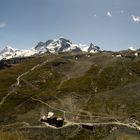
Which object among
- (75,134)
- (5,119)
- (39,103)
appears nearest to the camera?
(75,134)

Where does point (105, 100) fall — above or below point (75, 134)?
above

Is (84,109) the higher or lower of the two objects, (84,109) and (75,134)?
the higher

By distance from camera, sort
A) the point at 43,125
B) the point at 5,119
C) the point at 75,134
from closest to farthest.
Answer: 1. the point at 75,134
2. the point at 43,125
3. the point at 5,119

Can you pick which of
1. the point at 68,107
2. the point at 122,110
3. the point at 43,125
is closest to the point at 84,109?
the point at 68,107

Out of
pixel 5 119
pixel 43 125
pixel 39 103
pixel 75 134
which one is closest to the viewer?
pixel 75 134

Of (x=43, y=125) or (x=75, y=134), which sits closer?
(x=75, y=134)

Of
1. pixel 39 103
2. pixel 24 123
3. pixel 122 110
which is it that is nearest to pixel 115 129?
pixel 122 110

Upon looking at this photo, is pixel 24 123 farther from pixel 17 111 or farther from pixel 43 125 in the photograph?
pixel 17 111

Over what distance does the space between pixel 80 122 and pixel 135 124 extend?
26775mm

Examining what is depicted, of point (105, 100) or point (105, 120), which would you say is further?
point (105, 100)

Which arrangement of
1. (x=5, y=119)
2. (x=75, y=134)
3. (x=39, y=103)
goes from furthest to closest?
(x=39, y=103) < (x=5, y=119) < (x=75, y=134)

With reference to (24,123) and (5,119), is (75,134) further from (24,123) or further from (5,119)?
(5,119)

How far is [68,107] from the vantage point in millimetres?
185625

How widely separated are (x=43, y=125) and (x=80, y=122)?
18.0 meters
